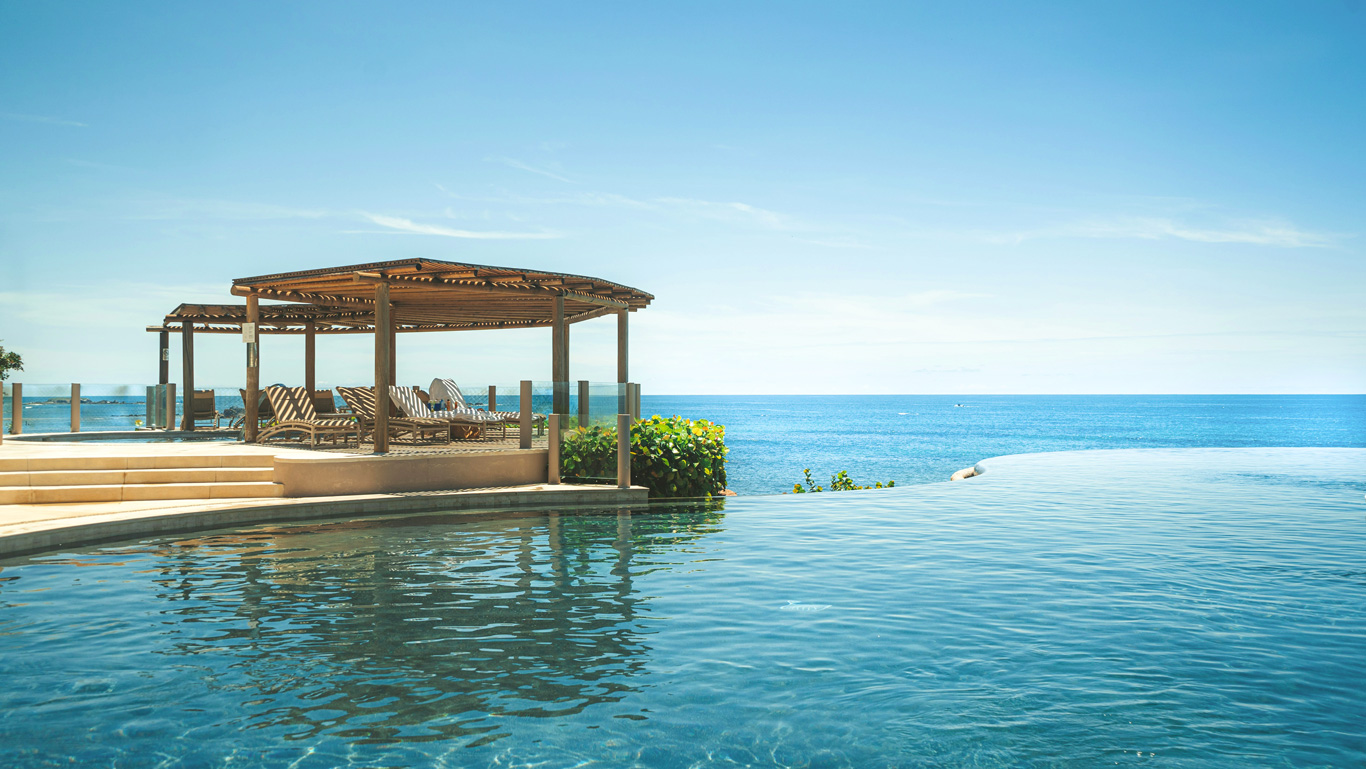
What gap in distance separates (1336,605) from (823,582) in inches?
157

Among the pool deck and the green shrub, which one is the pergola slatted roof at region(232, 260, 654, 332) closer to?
the green shrub

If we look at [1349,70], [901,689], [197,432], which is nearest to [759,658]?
[901,689]

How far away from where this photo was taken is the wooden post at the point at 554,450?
487 inches

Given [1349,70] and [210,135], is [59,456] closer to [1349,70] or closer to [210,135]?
[210,135]

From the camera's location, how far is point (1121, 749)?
12.3 feet

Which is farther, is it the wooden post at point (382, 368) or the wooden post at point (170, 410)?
the wooden post at point (170, 410)

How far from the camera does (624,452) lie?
12164mm

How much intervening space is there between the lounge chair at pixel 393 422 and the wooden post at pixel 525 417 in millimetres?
1922

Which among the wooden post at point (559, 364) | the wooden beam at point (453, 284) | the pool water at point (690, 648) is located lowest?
the pool water at point (690, 648)

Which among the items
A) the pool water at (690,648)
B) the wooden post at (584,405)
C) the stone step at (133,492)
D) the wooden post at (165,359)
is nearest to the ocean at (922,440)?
the wooden post at (165,359)

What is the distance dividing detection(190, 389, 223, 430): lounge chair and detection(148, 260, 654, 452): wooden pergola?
0.27 metres

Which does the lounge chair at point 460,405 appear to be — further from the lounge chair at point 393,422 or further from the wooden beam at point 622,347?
the wooden beam at point 622,347

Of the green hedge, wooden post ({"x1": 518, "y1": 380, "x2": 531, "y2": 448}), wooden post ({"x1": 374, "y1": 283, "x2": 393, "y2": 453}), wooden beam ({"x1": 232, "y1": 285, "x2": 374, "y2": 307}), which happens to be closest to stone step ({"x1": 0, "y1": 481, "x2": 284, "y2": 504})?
wooden post ({"x1": 374, "y1": 283, "x2": 393, "y2": 453})

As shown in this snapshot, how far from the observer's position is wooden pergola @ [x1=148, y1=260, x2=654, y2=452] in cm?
1209
